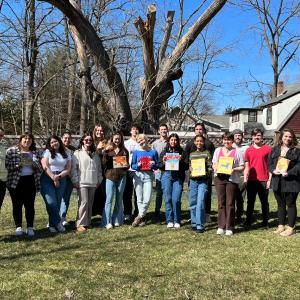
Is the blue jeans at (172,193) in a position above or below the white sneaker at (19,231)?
above

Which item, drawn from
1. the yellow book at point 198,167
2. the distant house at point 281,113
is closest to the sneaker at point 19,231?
the yellow book at point 198,167

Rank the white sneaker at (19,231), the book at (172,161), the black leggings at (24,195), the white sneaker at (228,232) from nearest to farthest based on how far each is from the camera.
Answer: the black leggings at (24,195)
the white sneaker at (19,231)
the white sneaker at (228,232)
the book at (172,161)

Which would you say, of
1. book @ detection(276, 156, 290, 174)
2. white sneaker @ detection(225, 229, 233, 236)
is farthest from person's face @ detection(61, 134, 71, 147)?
book @ detection(276, 156, 290, 174)

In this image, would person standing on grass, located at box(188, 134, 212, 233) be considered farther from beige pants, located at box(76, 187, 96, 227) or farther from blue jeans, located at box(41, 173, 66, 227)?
blue jeans, located at box(41, 173, 66, 227)

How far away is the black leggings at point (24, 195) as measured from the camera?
24.8ft

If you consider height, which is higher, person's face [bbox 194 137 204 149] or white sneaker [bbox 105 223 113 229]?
person's face [bbox 194 137 204 149]

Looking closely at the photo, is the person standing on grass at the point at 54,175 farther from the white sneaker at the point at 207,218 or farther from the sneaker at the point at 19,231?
the white sneaker at the point at 207,218

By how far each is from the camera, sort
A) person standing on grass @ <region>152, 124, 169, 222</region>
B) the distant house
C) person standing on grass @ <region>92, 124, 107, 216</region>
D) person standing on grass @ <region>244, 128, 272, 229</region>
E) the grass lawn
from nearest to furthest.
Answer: the grass lawn
person standing on grass @ <region>244, 128, 272, 229</region>
person standing on grass @ <region>92, 124, 107, 216</region>
person standing on grass @ <region>152, 124, 169, 222</region>
the distant house

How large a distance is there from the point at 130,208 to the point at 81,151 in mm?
1898

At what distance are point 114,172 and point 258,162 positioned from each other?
8.91ft

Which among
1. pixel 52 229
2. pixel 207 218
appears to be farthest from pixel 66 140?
pixel 207 218

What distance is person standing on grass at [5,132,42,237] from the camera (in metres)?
7.46

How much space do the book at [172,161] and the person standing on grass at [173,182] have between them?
0.17 ft

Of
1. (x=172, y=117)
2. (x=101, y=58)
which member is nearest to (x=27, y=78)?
(x=101, y=58)
